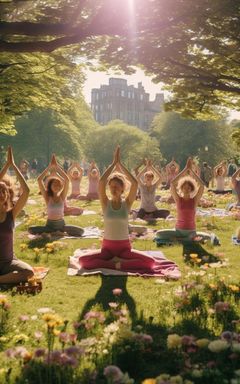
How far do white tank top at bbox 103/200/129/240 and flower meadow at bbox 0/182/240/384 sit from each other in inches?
37.9

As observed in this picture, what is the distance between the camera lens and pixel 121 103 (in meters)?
142

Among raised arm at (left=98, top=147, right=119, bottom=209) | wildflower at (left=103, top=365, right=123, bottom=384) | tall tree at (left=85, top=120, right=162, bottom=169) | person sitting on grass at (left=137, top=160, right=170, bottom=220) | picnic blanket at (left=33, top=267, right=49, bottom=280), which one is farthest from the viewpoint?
tall tree at (left=85, top=120, right=162, bottom=169)

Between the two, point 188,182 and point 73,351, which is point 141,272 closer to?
point 188,182

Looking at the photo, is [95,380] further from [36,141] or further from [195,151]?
[195,151]

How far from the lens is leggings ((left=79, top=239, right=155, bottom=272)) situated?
8531mm

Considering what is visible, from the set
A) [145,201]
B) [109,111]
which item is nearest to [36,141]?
[145,201]

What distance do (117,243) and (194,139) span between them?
6017 cm

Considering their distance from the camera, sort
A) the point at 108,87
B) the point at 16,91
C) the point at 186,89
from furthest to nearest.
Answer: the point at 108,87, the point at 16,91, the point at 186,89

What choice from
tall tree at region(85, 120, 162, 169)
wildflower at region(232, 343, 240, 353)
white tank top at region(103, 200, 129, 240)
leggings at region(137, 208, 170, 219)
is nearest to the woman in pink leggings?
white tank top at region(103, 200, 129, 240)

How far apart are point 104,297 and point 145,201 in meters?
9.62

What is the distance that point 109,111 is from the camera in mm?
142375

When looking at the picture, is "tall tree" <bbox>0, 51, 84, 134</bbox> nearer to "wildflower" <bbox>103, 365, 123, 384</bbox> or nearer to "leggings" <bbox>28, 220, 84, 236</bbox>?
"leggings" <bbox>28, 220, 84, 236</bbox>

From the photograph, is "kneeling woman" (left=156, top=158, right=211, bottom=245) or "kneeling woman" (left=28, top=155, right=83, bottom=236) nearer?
"kneeling woman" (left=156, top=158, right=211, bottom=245)

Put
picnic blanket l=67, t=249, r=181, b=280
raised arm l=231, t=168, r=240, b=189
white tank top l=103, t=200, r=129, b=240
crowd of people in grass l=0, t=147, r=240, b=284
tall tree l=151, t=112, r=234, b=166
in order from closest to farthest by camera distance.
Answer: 1. crowd of people in grass l=0, t=147, r=240, b=284
2. picnic blanket l=67, t=249, r=181, b=280
3. white tank top l=103, t=200, r=129, b=240
4. raised arm l=231, t=168, r=240, b=189
5. tall tree l=151, t=112, r=234, b=166
